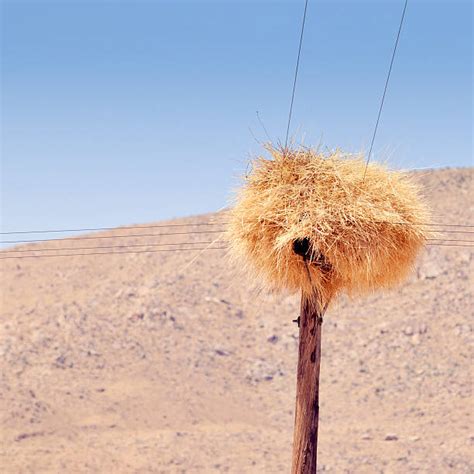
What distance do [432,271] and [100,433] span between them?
26.0 meters

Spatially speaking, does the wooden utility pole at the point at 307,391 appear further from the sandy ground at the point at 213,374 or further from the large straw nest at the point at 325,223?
the sandy ground at the point at 213,374

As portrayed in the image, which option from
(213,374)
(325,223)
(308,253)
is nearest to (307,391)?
(308,253)

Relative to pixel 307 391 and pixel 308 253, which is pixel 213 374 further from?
pixel 308 253

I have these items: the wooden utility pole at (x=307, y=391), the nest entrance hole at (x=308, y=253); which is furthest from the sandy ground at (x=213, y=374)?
the nest entrance hole at (x=308, y=253)

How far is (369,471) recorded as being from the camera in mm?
53094

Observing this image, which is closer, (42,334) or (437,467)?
(437,467)

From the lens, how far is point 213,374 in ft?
215

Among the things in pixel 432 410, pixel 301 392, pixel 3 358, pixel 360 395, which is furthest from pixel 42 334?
pixel 301 392

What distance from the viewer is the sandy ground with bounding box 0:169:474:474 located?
5588 cm

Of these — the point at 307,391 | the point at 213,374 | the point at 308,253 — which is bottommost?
the point at 307,391

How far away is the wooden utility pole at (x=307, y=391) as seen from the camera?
12156mm

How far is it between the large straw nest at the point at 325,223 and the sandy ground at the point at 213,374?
41.7m

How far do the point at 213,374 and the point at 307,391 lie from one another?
176 ft

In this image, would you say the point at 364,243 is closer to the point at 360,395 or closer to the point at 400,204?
the point at 400,204
